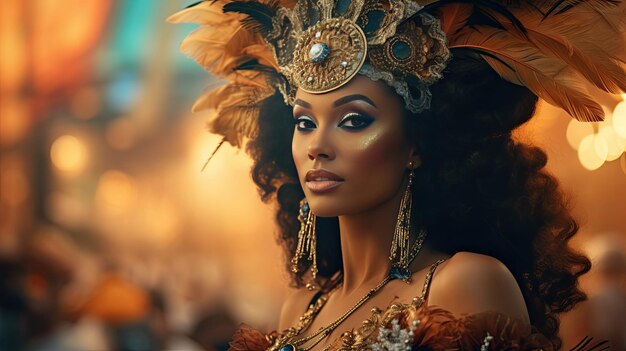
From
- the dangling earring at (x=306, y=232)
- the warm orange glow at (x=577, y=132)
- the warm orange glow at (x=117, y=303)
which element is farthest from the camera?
the warm orange glow at (x=117, y=303)

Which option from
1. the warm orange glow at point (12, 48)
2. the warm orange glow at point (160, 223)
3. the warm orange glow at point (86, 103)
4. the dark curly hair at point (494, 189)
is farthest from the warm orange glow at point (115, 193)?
the dark curly hair at point (494, 189)

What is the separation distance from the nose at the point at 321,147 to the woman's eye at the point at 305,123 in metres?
0.06

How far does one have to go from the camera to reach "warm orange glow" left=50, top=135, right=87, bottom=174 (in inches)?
247

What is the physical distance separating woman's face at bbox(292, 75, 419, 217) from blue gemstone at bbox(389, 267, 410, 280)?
0.15m

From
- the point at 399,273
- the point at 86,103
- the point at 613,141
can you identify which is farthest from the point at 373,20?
the point at 86,103

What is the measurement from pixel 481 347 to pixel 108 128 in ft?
16.7

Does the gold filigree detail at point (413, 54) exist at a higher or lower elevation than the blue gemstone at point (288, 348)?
higher

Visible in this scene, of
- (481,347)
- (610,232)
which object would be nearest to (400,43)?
(481,347)

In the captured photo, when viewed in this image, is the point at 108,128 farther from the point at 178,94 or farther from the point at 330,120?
the point at 330,120

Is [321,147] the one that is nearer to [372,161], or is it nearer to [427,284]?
[372,161]

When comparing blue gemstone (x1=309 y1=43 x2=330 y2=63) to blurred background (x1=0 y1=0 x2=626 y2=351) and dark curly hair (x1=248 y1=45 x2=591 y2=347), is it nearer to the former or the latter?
dark curly hair (x1=248 y1=45 x2=591 y2=347)

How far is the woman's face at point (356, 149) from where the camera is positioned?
6.08 feet

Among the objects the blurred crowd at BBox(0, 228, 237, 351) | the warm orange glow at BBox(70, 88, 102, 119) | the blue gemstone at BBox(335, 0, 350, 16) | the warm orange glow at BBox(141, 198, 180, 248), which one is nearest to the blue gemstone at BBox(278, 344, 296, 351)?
the blue gemstone at BBox(335, 0, 350, 16)

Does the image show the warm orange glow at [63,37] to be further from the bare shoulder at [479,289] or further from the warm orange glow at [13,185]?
the bare shoulder at [479,289]
